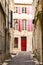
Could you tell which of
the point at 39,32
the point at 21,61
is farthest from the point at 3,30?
the point at 39,32

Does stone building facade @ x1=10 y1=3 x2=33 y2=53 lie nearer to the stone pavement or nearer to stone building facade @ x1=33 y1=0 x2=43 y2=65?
the stone pavement

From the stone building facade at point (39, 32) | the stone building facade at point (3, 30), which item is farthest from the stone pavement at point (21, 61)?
the stone building facade at point (39, 32)

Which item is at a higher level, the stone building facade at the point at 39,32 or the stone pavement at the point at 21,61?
the stone building facade at the point at 39,32

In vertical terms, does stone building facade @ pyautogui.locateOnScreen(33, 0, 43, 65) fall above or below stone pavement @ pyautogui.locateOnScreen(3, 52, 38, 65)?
above

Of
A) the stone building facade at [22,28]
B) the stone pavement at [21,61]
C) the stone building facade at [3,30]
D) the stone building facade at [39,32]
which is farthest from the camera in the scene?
the stone building facade at [22,28]

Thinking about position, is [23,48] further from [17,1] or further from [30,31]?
[17,1]

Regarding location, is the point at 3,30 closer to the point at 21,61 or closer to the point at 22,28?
the point at 21,61

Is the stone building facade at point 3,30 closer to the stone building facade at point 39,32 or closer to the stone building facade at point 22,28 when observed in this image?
the stone building facade at point 39,32

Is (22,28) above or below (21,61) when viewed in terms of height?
below

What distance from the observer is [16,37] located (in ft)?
133

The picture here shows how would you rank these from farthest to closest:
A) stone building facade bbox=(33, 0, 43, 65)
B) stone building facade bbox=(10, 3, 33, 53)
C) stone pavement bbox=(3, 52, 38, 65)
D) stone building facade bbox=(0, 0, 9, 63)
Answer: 1. stone building facade bbox=(10, 3, 33, 53)
2. stone pavement bbox=(3, 52, 38, 65)
3. stone building facade bbox=(0, 0, 9, 63)
4. stone building facade bbox=(33, 0, 43, 65)

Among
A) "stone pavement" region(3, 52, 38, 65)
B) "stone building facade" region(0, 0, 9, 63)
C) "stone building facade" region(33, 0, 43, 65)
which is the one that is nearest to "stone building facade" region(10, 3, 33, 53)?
"stone pavement" region(3, 52, 38, 65)

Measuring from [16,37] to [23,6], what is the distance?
5.47 meters

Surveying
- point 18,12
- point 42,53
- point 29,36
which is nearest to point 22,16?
point 18,12
